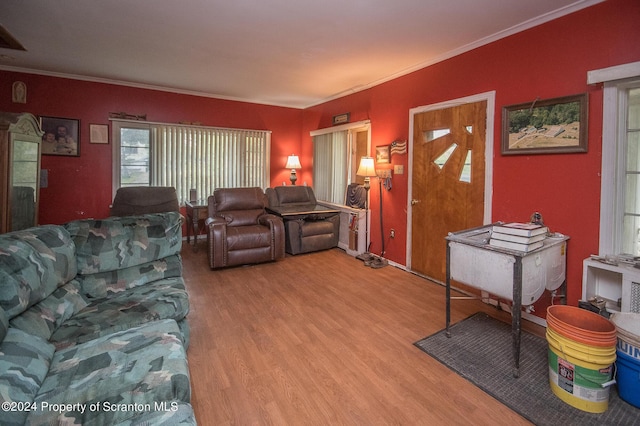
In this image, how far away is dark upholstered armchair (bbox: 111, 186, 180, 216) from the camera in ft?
13.9

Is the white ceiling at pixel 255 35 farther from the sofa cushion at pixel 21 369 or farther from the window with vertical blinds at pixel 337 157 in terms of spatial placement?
the sofa cushion at pixel 21 369

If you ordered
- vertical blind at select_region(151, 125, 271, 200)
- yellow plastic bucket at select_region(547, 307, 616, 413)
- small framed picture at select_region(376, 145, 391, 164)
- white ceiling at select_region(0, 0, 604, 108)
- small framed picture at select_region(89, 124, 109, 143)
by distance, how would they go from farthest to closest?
1. vertical blind at select_region(151, 125, 271, 200)
2. small framed picture at select_region(89, 124, 109, 143)
3. small framed picture at select_region(376, 145, 391, 164)
4. white ceiling at select_region(0, 0, 604, 108)
5. yellow plastic bucket at select_region(547, 307, 616, 413)

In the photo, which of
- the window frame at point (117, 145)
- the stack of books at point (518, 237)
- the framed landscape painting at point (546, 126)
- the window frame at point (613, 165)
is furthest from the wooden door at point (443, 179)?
the window frame at point (117, 145)

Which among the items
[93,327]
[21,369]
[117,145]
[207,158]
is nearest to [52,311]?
[93,327]

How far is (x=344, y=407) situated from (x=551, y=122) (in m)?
2.61

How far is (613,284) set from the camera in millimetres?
2229

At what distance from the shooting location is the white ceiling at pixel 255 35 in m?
2.47

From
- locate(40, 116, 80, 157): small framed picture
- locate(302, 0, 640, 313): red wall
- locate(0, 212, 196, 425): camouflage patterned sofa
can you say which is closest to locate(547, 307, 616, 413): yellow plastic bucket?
locate(302, 0, 640, 313): red wall

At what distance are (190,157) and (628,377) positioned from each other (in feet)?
18.5

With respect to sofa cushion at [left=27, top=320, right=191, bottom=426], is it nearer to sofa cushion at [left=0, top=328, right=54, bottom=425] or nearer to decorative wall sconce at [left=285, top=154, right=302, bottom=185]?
sofa cushion at [left=0, top=328, right=54, bottom=425]

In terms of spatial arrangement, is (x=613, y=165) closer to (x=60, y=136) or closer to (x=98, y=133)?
(x=98, y=133)

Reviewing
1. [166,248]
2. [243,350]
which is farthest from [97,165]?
[243,350]

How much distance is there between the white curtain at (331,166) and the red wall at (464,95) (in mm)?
301

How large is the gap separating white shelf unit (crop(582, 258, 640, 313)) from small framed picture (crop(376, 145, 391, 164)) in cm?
245
